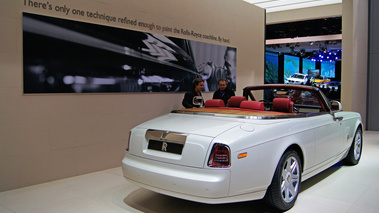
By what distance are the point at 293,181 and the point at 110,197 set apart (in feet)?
6.58

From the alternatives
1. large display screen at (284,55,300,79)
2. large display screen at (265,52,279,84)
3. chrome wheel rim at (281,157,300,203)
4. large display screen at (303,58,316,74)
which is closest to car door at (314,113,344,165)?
chrome wheel rim at (281,157,300,203)

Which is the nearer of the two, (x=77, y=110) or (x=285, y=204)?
(x=285, y=204)

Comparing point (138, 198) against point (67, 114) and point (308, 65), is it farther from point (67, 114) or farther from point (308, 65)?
point (308, 65)

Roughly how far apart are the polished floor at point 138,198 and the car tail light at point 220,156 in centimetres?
81

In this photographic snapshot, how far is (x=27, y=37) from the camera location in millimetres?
3965

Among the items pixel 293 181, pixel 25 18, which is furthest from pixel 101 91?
pixel 293 181

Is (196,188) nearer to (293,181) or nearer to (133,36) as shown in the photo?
(293,181)

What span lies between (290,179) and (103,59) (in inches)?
122

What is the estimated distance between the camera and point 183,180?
8.83 ft

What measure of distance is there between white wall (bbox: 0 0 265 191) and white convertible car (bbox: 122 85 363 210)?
1.52 meters

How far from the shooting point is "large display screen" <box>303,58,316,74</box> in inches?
884

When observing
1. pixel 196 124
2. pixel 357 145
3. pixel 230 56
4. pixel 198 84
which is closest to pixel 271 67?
pixel 230 56

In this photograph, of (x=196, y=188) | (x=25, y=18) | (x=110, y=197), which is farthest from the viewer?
(x=25, y=18)

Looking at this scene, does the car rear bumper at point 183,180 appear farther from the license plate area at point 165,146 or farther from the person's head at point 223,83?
the person's head at point 223,83
